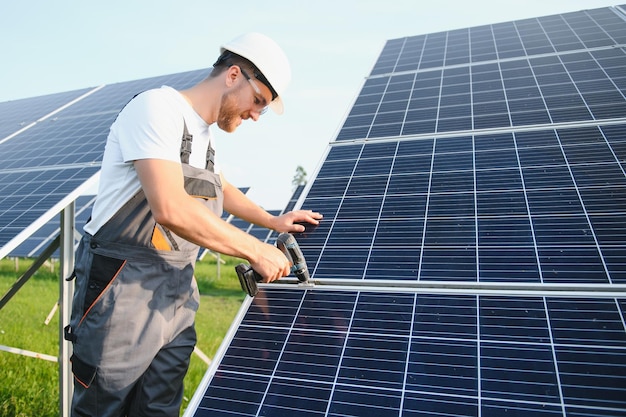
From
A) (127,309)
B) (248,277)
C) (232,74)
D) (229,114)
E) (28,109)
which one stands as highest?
(232,74)

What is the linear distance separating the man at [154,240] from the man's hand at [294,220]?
2.39 feet

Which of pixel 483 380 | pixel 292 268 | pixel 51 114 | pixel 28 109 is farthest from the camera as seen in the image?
pixel 28 109

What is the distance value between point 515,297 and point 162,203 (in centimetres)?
200

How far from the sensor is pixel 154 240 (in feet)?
9.26

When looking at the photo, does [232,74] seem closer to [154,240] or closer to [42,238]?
[154,240]

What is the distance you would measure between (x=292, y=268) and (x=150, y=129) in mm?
1240

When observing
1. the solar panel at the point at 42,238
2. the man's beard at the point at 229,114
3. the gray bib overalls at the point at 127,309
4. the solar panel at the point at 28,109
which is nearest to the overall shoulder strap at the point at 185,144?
the gray bib overalls at the point at 127,309

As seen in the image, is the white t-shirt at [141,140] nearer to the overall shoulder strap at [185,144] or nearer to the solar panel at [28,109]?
the overall shoulder strap at [185,144]

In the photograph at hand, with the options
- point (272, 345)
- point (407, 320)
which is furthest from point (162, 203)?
point (407, 320)

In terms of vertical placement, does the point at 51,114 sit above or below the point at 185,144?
below

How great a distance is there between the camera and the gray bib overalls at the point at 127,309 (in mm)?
2738

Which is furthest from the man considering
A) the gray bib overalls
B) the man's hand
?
the man's hand

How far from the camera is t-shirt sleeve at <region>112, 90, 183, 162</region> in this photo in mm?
2551

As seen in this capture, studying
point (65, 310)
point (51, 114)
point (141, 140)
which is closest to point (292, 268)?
point (141, 140)
